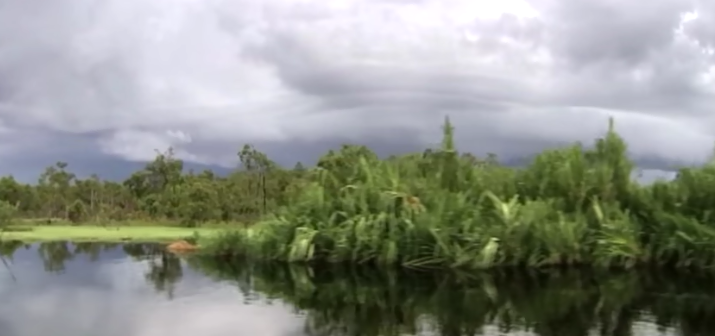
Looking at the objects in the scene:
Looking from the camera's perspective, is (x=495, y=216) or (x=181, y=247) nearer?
(x=495, y=216)

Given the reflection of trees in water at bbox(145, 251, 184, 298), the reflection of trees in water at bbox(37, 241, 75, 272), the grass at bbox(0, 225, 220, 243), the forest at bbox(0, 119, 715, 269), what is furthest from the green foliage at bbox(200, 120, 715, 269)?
the grass at bbox(0, 225, 220, 243)

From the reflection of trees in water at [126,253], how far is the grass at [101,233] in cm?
87

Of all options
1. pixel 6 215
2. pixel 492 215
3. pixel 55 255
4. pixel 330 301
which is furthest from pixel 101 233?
pixel 330 301

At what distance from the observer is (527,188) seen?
24.3 m

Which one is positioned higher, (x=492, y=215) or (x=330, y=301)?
(x=492, y=215)

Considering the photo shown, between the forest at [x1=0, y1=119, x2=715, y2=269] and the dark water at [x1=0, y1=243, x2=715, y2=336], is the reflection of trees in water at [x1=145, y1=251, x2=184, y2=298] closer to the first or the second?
the dark water at [x1=0, y1=243, x2=715, y2=336]

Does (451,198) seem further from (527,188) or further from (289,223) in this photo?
(289,223)

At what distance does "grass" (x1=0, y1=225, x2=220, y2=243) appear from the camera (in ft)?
96.2

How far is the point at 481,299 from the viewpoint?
16797mm

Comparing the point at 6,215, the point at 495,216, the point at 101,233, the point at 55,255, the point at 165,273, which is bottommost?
the point at 165,273

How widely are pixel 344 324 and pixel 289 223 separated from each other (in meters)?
9.67

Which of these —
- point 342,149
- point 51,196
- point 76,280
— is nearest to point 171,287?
point 76,280

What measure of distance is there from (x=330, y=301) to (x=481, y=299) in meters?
2.94

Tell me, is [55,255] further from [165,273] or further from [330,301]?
[330,301]
